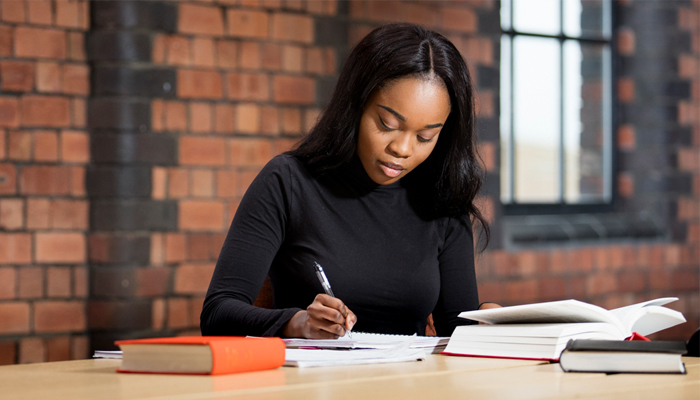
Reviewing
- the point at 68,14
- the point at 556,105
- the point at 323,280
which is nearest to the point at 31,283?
the point at 68,14

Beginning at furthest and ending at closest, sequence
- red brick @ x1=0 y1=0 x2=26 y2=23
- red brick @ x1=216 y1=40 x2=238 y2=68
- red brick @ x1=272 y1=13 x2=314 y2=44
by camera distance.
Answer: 1. red brick @ x1=272 y1=13 x2=314 y2=44
2. red brick @ x1=216 y1=40 x2=238 y2=68
3. red brick @ x1=0 y1=0 x2=26 y2=23

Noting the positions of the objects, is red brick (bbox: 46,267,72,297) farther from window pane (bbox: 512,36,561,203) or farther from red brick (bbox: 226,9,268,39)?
window pane (bbox: 512,36,561,203)

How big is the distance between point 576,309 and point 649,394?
29 centimetres

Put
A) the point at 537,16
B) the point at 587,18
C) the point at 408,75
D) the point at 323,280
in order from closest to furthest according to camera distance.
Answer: the point at 323,280 → the point at 408,75 → the point at 537,16 → the point at 587,18

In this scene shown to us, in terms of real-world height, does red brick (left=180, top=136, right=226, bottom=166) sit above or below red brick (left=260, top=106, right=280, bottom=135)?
below

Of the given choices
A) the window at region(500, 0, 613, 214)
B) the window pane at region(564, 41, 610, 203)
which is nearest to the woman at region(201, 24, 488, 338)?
the window at region(500, 0, 613, 214)

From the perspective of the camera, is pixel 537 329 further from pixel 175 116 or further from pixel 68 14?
pixel 68 14

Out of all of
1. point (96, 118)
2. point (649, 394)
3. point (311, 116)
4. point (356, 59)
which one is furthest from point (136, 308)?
point (649, 394)

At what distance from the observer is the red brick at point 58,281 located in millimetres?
2457

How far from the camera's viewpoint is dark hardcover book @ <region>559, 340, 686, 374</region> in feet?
3.73

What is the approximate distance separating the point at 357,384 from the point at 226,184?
1.65m

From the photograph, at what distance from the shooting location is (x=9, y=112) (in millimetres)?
2406

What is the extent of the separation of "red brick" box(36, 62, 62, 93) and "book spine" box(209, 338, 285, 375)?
5.36ft

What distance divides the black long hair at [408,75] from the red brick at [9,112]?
1.06m
